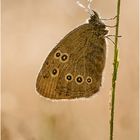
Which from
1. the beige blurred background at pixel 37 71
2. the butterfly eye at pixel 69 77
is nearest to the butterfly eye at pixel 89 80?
the butterfly eye at pixel 69 77

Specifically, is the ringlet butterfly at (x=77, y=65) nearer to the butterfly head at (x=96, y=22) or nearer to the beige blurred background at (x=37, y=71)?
the butterfly head at (x=96, y=22)

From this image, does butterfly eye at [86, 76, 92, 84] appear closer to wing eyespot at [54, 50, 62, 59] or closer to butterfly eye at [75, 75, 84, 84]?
butterfly eye at [75, 75, 84, 84]

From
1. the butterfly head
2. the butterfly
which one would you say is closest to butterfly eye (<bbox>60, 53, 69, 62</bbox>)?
the butterfly

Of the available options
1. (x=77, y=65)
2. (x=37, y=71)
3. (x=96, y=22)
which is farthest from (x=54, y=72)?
(x=37, y=71)

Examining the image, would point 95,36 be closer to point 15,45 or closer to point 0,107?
point 0,107

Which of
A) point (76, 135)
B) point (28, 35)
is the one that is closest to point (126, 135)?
point (76, 135)

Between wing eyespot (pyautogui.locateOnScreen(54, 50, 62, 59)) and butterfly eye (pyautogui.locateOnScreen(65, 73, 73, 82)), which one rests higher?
wing eyespot (pyautogui.locateOnScreen(54, 50, 62, 59))

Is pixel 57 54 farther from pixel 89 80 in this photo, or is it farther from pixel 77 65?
pixel 89 80
